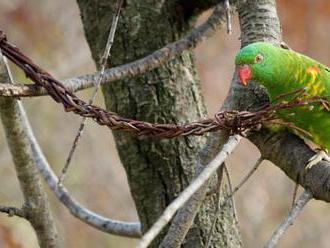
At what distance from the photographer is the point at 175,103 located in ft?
6.81

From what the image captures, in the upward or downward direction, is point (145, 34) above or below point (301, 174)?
above

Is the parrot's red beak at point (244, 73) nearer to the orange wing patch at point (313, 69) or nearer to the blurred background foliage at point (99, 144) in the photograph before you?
the orange wing patch at point (313, 69)

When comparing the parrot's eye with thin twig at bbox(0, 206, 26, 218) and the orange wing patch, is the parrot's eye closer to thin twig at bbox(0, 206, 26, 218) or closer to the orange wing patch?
the orange wing patch

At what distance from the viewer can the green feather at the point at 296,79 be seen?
5.84 ft

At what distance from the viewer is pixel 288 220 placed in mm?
1376

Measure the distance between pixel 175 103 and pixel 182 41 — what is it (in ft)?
0.64

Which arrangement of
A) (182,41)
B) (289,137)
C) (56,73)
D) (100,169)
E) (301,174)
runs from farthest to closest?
(100,169) < (56,73) < (182,41) < (289,137) < (301,174)

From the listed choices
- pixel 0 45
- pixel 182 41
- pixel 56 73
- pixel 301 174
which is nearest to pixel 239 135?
pixel 301 174

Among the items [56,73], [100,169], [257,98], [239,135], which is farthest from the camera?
[100,169]

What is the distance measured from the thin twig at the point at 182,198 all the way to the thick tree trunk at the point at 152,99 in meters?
0.70

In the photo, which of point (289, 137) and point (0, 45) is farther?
point (289, 137)

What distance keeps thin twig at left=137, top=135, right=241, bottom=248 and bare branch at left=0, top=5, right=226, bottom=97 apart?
1.63 ft

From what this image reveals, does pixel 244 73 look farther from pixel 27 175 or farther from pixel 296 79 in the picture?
pixel 27 175

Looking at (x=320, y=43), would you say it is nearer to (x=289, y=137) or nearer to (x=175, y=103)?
(x=175, y=103)
